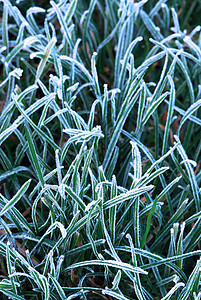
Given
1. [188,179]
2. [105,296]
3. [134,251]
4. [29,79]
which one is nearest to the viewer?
[134,251]

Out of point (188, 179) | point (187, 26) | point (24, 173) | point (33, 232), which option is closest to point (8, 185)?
point (24, 173)

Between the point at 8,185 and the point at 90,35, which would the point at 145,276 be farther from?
the point at 90,35

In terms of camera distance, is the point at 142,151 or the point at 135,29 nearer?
the point at 142,151

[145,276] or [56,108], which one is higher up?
[56,108]

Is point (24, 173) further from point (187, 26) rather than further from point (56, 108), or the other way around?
point (187, 26)

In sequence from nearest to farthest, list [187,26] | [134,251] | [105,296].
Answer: [134,251]
[105,296]
[187,26]

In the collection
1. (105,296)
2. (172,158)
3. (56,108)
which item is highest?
(56,108)

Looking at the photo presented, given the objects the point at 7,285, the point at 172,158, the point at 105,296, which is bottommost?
the point at 105,296

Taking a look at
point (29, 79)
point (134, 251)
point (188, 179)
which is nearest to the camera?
point (134, 251)

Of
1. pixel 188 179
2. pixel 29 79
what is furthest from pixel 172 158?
pixel 29 79
